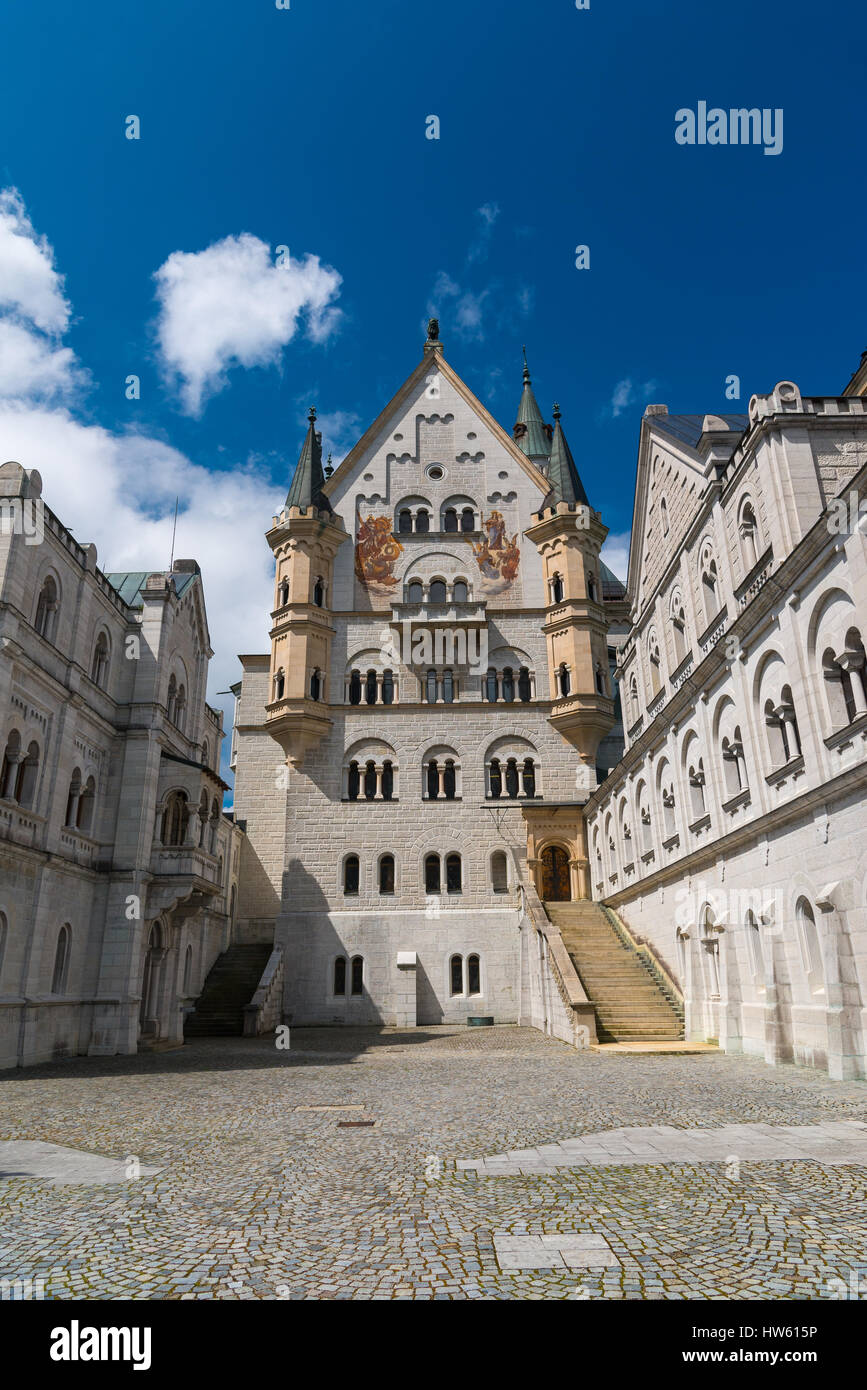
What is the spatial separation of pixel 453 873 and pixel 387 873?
307cm

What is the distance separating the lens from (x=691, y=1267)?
538cm

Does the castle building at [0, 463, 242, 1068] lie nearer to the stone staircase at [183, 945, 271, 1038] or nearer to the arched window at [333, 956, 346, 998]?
the stone staircase at [183, 945, 271, 1038]

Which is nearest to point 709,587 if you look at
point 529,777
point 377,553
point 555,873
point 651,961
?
point 651,961

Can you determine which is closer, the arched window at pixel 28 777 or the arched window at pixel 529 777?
the arched window at pixel 28 777

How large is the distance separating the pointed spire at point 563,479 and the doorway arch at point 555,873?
690 inches

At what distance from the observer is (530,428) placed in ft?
210

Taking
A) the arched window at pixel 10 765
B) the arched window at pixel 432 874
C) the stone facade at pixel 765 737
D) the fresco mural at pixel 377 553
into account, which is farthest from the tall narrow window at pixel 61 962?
the fresco mural at pixel 377 553

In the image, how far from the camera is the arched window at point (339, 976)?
36.5 m

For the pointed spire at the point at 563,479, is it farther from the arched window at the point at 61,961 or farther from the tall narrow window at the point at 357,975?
the arched window at the point at 61,961

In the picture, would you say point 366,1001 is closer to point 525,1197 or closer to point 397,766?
point 397,766

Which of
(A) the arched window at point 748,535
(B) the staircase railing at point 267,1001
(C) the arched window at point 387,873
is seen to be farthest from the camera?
(C) the arched window at point 387,873

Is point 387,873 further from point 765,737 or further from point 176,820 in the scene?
point 765,737

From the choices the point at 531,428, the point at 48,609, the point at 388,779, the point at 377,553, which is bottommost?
the point at 388,779

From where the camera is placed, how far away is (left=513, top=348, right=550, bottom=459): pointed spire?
61781 mm
